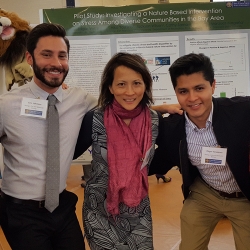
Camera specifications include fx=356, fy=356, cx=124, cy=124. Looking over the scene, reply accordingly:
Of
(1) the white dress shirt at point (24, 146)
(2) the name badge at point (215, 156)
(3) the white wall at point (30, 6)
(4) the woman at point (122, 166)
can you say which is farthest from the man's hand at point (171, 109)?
(3) the white wall at point (30, 6)

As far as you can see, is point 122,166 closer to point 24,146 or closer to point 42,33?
point 24,146

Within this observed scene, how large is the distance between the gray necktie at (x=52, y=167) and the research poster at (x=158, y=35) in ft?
5.03

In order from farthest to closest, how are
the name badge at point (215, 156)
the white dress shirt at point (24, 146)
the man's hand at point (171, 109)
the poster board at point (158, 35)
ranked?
the poster board at point (158, 35) < the man's hand at point (171, 109) < the name badge at point (215, 156) < the white dress shirt at point (24, 146)

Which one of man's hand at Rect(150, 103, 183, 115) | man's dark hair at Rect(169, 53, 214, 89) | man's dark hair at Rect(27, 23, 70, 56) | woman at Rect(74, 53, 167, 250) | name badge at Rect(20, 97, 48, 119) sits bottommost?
woman at Rect(74, 53, 167, 250)

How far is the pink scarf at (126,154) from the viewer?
6.58 ft

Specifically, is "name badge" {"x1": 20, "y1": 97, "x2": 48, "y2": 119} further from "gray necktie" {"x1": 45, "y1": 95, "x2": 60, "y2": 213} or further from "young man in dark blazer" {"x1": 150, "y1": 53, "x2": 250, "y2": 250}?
"young man in dark blazer" {"x1": 150, "y1": 53, "x2": 250, "y2": 250}

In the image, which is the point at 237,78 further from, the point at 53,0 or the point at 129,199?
the point at 53,0

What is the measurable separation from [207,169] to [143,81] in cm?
66

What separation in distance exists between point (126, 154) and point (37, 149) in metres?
0.49

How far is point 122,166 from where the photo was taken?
6.60 feet

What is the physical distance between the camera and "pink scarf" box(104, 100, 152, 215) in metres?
2.01

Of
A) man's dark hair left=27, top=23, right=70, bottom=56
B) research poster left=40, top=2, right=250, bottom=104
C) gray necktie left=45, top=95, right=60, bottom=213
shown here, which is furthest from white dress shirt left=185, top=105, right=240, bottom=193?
research poster left=40, top=2, right=250, bottom=104

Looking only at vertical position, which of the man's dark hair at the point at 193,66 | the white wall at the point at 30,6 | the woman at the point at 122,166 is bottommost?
the woman at the point at 122,166

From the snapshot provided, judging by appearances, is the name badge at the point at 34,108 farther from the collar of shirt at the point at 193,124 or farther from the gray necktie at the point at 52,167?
the collar of shirt at the point at 193,124
